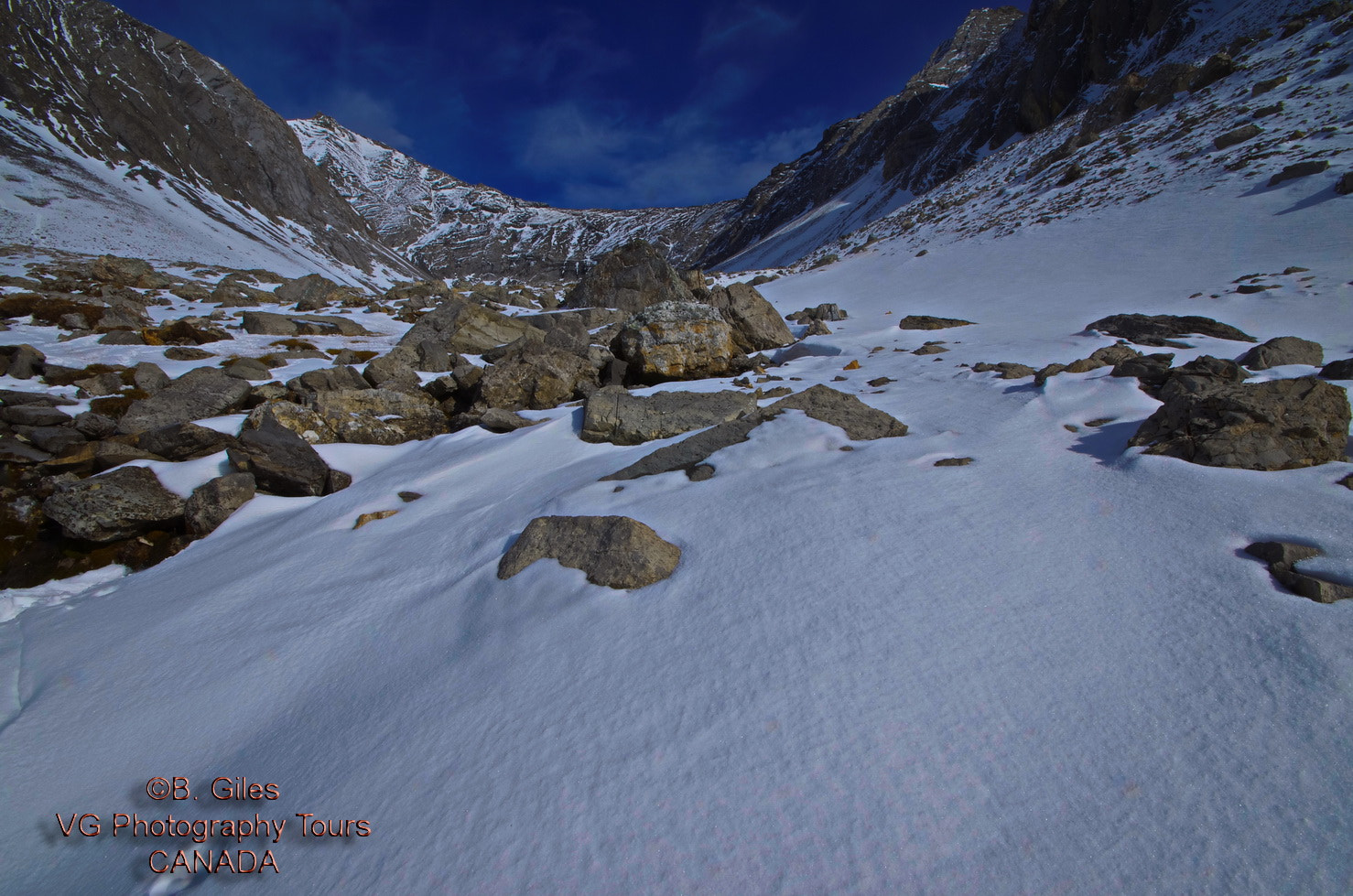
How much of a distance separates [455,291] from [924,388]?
52.8 ft

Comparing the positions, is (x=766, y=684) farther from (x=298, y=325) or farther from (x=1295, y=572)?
(x=298, y=325)

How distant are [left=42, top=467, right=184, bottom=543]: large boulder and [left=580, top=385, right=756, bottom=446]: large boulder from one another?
3.77m

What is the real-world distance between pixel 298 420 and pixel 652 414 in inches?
155

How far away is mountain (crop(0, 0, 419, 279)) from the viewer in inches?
1251

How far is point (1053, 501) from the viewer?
9.23 ft

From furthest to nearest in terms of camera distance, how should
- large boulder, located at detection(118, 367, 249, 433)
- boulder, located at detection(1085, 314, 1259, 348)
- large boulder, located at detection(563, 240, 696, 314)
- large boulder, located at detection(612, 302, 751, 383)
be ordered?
1. large boulder, located at detection(563, 240, 696, 314)
2. large boulder, located at detection(612, 302, 751, 383)
3. boulder, located at detection(1085, 314, 1259, 348)
4. large boulder, located at detection(118, 367, 249, 433)

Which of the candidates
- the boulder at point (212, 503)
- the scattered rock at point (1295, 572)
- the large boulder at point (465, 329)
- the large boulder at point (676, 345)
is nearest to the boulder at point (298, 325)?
the large boulder at point (465, 329)

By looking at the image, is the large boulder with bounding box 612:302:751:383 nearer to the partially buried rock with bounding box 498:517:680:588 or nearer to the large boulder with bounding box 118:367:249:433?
the partially buried rock with bounding box 498:517:680:588

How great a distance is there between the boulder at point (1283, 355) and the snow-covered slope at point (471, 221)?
11160 cm

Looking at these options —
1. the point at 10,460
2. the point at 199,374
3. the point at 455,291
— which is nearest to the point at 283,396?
the point at 199,374

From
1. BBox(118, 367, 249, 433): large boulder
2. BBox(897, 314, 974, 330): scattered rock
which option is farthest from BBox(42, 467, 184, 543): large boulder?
BBox(897, 314, 974, 330): scattered rock

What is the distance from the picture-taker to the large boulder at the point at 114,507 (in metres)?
4.48

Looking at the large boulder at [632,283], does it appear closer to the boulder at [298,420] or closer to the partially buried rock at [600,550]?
the boulder at [298,420]

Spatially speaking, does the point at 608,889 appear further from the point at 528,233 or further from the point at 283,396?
the point at 528,233
